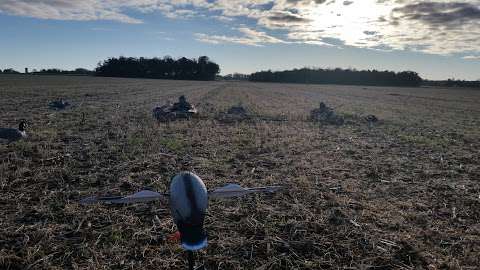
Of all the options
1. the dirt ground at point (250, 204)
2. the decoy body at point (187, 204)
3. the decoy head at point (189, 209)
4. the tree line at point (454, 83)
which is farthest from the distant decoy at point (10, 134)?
the tree line at point (454, 83)

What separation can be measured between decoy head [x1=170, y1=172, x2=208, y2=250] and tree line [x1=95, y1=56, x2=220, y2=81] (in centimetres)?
12112

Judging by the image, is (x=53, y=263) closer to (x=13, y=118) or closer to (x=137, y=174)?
(x=137, y=174)

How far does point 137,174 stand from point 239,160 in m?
2.29

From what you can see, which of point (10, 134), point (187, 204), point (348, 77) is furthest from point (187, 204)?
point (348, 77)

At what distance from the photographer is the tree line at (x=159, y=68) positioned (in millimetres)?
117562

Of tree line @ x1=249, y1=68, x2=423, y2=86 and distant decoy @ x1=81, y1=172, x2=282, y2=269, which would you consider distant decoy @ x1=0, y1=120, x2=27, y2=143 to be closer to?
distant decoy @ x1=81, y1=172, x2=282, y2=269

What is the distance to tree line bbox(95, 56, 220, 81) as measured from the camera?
386 ft

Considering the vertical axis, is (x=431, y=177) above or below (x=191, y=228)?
below

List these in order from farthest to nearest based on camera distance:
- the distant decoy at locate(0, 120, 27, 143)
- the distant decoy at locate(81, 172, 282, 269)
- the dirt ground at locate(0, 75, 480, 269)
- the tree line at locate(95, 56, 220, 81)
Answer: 1. the tree line at locate(95, 56, 220, 81)
2. the distant decoy at locate(0, 120, 27, 143)
3. the dirt ground at locate(0, 75, 480, 269)
4. the distant decoy at locate(81, 172, 282, 269)

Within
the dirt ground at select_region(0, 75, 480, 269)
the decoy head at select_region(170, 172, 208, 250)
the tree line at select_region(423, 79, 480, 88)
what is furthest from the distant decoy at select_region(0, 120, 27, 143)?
the tree line at select_region(423, 79, 480, 88)

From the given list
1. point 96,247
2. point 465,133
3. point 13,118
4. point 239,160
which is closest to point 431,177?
point 239,160

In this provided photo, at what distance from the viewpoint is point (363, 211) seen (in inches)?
196

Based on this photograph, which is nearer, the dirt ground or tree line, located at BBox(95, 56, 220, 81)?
the dirt ground

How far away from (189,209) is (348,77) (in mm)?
120265
